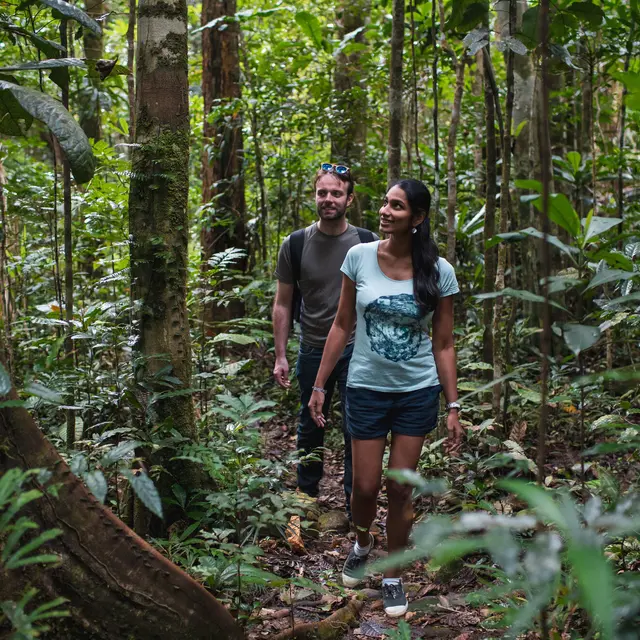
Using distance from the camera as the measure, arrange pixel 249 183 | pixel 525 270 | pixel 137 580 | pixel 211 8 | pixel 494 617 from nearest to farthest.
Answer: pixel 137 580, pixel 494 617, pixel 525 270, pixel 211 8, pixel 249 183

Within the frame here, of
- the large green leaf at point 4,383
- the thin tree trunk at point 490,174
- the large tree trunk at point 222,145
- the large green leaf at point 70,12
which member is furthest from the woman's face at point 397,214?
the large tree trunk at point 222,145

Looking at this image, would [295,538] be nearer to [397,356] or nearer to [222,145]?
[397,356]

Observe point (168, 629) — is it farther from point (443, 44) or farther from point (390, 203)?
point (443, 44)

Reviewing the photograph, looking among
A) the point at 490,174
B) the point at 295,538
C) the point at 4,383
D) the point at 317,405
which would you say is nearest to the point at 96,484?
the point at 4,383

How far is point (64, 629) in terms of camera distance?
1.92 metres

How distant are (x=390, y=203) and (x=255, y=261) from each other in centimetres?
567

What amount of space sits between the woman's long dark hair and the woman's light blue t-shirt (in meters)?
0.05

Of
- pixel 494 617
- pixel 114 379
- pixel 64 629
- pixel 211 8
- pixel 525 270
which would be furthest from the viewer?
pixel 211 8

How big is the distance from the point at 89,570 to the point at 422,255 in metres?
2.16

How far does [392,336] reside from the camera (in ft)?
11.0

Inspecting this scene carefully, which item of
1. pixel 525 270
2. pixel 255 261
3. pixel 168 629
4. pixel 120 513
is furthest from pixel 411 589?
pixel 255 261

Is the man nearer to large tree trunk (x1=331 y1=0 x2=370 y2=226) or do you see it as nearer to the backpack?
the backpack

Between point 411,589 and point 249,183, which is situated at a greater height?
point 249,183

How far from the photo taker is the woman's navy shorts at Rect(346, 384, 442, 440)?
11.0 feet
